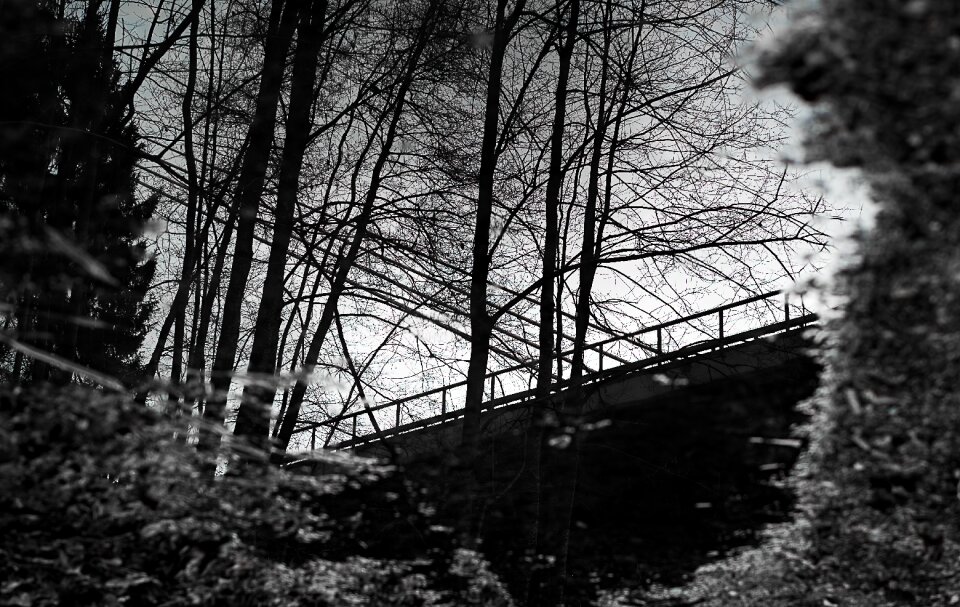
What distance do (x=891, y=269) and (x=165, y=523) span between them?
281 centimetres

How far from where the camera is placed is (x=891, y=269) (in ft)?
5.33

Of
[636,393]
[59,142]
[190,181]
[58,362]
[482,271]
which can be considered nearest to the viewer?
[58,362]

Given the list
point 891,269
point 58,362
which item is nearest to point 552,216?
point 58,362

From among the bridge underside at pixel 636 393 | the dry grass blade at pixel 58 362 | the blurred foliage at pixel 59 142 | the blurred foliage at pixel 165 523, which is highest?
the blurred foliage at pixel 59 142

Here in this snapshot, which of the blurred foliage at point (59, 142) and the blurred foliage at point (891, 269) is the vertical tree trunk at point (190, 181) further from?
the blurred foliage at point (891, 269)

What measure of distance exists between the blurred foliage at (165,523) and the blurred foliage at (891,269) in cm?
189

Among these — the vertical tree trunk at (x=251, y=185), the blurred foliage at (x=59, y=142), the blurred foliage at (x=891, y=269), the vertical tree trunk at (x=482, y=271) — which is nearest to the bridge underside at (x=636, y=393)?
the vertical tree trunk at (x=482, y=271)

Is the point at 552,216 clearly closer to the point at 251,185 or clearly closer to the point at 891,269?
the point at 251,185

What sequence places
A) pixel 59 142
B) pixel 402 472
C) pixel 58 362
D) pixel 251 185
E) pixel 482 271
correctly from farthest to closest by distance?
pixel 482 271 → pixel 59 142 → pixel 251 185 → pixel 402 472 → pixel 58 362

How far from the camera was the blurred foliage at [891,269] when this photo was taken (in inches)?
50.2

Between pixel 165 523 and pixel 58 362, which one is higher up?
pixel 58 362

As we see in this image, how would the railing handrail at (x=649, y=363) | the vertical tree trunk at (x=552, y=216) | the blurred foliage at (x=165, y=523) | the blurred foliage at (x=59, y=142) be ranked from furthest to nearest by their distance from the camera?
the vertical tree trunk at (x=552, y=216), the railing handrail at (x=649, y=363), the blurred foliage at (x=59, y=142), the blurred foliage at (x=165, y=523)

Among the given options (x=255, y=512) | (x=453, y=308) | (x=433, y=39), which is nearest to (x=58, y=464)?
(x=255, y=512)

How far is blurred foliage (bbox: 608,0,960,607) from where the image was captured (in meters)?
1.27
